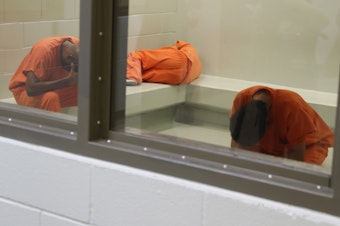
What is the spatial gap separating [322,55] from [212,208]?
37.4 inches

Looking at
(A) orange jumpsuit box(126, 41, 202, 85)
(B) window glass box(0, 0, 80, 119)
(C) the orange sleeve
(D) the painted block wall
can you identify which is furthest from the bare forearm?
(C) the orange sleeve

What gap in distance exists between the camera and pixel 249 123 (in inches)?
78.0

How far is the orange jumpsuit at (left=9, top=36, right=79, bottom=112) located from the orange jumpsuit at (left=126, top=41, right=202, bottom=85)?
550mm

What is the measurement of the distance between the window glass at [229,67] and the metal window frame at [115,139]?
5cm

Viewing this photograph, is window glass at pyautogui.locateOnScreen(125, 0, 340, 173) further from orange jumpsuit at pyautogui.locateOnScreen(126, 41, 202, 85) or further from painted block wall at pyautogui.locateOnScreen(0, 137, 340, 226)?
painted block wall at pyautogui.locateOnScreen(0, 137, 340, 226)

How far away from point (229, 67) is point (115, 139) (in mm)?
1609

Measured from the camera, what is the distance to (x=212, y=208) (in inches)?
66.6

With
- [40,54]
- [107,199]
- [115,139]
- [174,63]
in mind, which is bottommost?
[107,199]

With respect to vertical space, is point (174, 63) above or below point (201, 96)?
above

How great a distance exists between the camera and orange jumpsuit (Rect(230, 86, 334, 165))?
1.67 m

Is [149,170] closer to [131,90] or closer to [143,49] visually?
[131,90]

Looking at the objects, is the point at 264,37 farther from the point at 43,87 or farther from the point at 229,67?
the point at 43,87

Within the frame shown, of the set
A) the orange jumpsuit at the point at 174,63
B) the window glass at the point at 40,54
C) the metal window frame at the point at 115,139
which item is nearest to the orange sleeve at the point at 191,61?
the orange jumpsuit at the point at 174,63

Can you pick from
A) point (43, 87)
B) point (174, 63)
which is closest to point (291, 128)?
point (43, 87)
